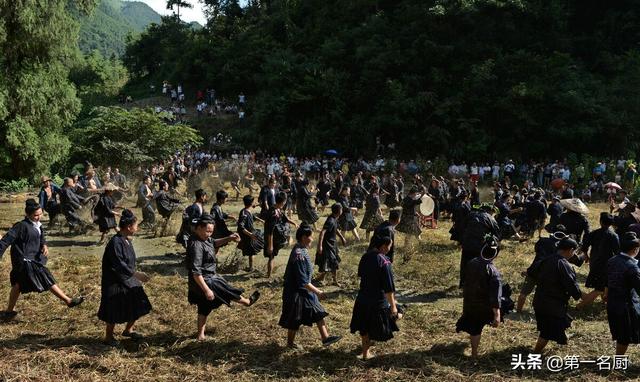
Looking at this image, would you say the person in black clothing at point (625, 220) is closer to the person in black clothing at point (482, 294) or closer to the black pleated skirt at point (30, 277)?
the person in black clothing at point (482, 294)

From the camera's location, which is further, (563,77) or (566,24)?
(566,24)

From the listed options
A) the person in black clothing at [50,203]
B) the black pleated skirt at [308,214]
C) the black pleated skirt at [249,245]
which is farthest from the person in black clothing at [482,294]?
the person in black clothing at [50,203]

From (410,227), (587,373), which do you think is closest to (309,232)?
(587,373)

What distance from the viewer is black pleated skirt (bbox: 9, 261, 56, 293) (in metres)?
7.59

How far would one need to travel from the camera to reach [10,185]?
21.2m

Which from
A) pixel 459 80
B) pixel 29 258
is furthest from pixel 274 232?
pixel 459 80

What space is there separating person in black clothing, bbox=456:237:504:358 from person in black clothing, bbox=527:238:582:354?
604mm

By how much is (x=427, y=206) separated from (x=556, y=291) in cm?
837

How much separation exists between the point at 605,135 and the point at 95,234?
27.7 metres

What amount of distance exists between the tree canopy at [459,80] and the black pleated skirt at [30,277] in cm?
2694

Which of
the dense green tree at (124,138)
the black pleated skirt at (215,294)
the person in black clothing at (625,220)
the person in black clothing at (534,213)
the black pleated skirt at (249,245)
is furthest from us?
the dense green tree at (124,138)

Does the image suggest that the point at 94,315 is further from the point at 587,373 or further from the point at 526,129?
the point at 526,129

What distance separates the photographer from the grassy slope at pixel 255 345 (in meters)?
6.39

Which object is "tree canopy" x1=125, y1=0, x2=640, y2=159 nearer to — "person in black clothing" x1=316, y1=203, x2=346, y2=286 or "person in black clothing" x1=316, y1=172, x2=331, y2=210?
"person in black clothing" x1=316, y1=172, x2=331, y2=210
